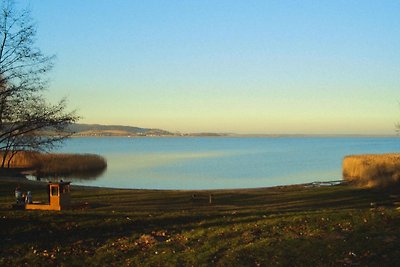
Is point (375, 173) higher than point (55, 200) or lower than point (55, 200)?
lower

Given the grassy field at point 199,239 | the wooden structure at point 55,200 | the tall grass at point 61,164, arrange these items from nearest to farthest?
1. the grassy field at point 199,239
2. the wooden structure at point 55,200
3. the tall grass at point 61,164

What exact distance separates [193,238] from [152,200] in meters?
13.7

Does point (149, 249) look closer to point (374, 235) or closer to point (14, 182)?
point (374, 235)

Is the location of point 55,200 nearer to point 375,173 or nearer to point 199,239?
point 199,239

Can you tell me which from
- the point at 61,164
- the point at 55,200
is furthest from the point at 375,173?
the point at 61,164

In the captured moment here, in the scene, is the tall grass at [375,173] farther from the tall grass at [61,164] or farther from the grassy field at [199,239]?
the tall grass at [61,164]

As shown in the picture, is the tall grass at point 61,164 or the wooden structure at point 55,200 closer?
the wooden structure at point 55,200

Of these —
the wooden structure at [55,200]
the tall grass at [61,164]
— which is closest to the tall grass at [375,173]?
the wooden structure at [55,200]

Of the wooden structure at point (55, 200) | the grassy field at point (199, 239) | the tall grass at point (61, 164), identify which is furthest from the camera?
the tall grass at point (61, 164)

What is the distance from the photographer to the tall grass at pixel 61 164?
6064 cm

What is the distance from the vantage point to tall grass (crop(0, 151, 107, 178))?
60.6m

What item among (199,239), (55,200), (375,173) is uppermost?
(55,200)

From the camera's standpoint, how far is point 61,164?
6375 centimetres

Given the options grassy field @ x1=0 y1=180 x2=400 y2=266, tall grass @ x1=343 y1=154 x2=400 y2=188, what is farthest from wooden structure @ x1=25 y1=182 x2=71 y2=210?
tall grass @ x1=343 y1=154 x2=400 y2=188
